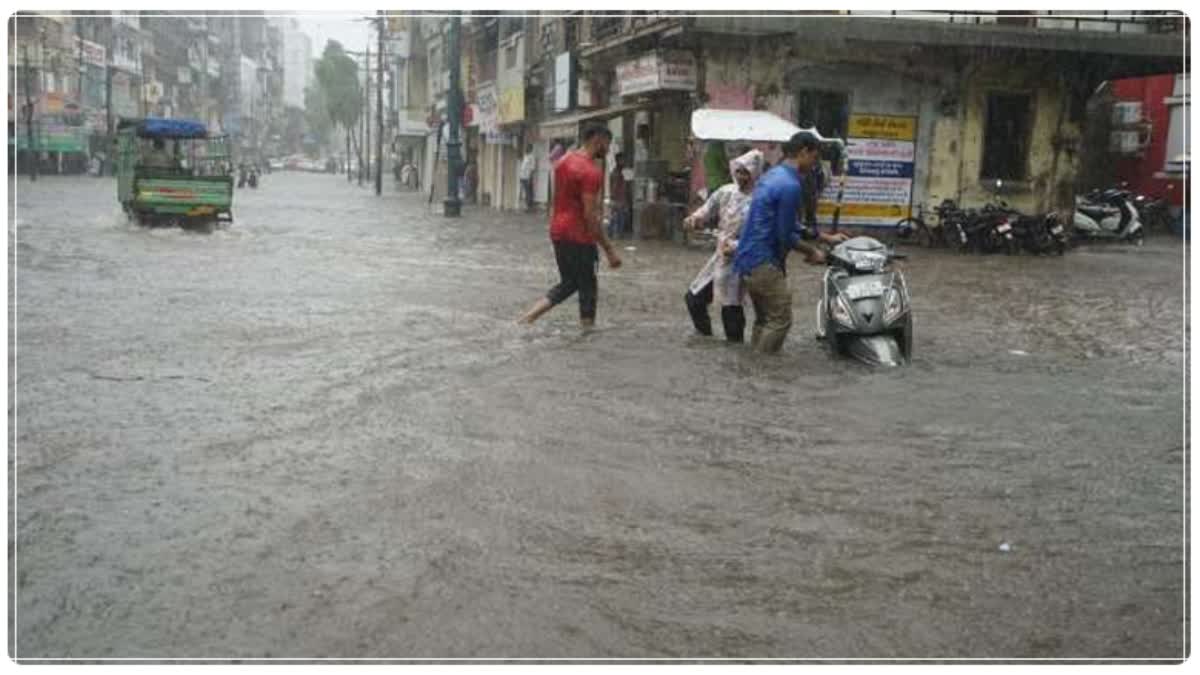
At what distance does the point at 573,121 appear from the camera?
2511cm

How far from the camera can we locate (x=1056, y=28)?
1939 centimetres

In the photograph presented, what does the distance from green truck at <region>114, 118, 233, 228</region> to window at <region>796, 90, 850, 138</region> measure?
9520 mm

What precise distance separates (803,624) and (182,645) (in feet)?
5.56

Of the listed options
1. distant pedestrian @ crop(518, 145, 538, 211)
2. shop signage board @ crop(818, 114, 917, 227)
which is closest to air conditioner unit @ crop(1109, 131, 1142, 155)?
shop signage board @ crop(818, 114, 917, 227)

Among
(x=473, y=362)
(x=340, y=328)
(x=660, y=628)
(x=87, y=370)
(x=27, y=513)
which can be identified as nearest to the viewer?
(x=660, y=628)

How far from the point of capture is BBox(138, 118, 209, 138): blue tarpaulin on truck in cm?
2156

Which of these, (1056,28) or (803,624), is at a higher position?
(1056,28)

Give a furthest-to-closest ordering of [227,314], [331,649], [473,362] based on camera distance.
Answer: [227,314]
[473,362]
[331,649]

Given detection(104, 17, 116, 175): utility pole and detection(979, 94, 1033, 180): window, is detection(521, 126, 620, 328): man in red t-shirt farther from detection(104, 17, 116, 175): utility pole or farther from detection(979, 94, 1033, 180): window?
detection(104, 17, 116, 175): utility pole

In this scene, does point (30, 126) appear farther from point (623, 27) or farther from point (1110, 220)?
point (1110, 220)

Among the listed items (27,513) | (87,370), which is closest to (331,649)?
(27,513)

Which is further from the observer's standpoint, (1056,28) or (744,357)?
(1056,28)

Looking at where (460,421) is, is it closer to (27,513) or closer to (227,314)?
(27,513)

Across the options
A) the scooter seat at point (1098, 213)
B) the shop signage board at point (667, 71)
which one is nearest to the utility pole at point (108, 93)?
the shop signage board at point (667, 71)
